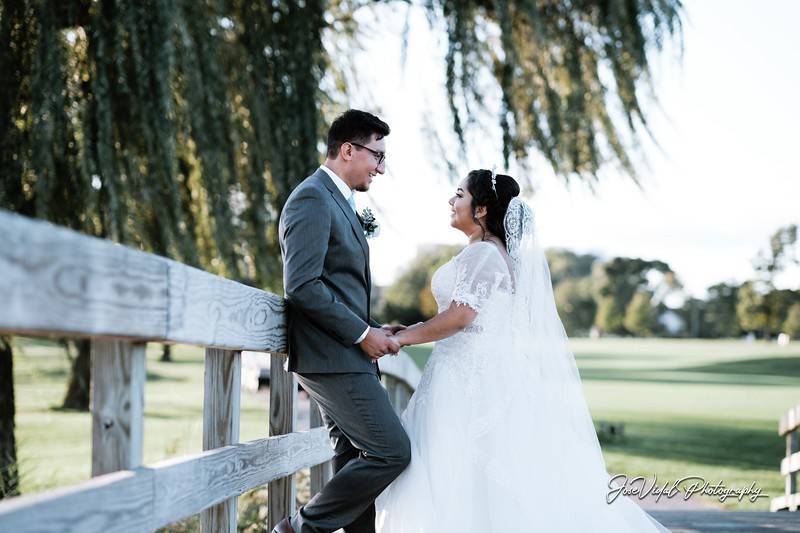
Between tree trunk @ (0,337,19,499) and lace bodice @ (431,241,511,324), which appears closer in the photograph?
lace bodice @ (431,241,511,324)

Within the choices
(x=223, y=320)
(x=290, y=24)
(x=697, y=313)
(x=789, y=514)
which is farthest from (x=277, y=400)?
(x=697, y=313)

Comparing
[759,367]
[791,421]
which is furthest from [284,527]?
[759,367]

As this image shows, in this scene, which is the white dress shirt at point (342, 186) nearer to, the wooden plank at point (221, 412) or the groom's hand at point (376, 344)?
the groom's hand at point (376, 344)

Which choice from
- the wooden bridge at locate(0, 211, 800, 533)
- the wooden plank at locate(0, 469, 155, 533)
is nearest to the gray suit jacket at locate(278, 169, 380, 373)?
the wooden bridge at locate(0, 211, 800, 533)

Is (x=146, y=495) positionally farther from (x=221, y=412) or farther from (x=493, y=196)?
(x=493, y=196)

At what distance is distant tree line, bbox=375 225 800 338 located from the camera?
73.8 metres

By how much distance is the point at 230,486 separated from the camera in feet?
7.54

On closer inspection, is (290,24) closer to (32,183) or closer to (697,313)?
(32,183)

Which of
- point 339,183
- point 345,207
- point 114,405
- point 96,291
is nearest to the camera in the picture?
point 96,291

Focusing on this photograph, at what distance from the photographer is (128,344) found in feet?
5.40

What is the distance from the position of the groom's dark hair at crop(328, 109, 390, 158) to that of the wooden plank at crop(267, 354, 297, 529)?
772 millimetres

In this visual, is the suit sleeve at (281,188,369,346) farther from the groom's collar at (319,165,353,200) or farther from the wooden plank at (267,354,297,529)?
the wooden plank at (267,354,297,529)

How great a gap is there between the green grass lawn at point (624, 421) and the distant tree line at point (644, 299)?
47740 mm

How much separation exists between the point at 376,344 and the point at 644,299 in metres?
97.9
